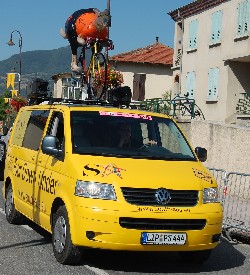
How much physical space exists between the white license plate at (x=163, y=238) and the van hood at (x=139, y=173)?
20.5 inches

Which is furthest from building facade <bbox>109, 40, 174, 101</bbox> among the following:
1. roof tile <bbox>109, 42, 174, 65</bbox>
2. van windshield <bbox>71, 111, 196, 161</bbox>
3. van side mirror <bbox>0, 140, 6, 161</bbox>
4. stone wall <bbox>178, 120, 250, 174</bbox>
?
van windshield <bbox>71, 111, 196, 161</bbox>

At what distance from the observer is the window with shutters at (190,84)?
31.8m

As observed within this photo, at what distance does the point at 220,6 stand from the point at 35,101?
20.2m

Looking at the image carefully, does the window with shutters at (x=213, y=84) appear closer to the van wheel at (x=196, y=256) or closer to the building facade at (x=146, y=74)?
the building facade at (x=146, y=74)

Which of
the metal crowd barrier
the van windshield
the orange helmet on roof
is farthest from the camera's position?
the orange helmet on roof

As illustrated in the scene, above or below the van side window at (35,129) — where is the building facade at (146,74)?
above

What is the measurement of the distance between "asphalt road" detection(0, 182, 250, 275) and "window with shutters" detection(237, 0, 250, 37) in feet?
61.4

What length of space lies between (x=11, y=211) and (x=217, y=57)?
Answer: 68.4 ft

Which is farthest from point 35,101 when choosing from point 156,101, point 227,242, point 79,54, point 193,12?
point 193,12

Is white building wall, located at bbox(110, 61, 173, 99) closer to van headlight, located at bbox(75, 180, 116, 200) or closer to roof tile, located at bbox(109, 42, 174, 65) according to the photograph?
roof tile, located at bbox(109, 42, 174, 65)

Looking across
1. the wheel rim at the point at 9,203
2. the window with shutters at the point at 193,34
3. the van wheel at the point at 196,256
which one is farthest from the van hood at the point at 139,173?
the window with shutters at the point at 193,34

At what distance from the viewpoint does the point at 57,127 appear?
8195 mm

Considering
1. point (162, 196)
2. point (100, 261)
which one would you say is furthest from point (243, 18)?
point (162, 196)

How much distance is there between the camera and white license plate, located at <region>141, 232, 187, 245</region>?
22.2 ft
